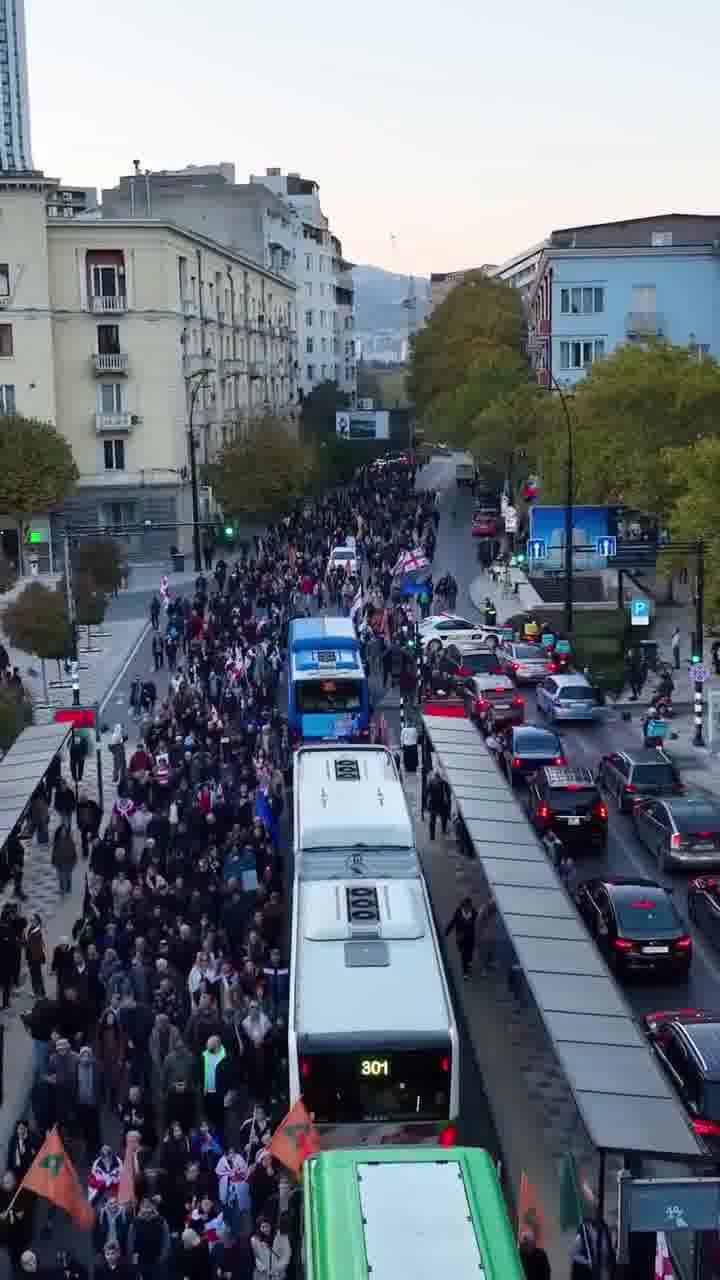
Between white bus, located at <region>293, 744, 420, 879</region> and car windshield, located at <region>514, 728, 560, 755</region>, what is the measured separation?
869cm

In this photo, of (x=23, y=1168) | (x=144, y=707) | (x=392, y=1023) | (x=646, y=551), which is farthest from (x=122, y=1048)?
(x=646, y=551)

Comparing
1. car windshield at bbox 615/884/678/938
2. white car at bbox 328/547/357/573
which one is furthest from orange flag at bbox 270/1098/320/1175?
white car at bbox 328/547/357/573

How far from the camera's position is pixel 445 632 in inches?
1903

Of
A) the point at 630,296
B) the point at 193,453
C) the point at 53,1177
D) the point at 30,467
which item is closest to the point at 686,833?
the point at 53,1177

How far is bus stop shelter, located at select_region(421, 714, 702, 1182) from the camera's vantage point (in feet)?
41.4

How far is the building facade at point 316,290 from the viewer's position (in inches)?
4931

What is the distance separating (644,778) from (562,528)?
26061 mm

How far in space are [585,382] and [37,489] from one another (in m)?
21.6

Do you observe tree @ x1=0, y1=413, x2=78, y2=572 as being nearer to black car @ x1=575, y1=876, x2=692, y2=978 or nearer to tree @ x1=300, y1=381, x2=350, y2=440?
tree @ x1=300, y1=381, x2=350, y2=440

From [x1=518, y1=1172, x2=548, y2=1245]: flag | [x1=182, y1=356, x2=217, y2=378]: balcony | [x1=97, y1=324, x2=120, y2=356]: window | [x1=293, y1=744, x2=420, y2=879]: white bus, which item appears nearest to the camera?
[x1=518, y1=1172, x2=548, y2=1245]: flag

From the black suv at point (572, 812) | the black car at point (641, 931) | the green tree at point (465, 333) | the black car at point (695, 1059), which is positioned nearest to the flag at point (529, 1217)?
the black car at point (695, 1059)

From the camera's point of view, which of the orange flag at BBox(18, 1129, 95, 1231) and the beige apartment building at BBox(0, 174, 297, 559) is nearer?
the orange flag at BBox(18, 1129, 95, 1231)

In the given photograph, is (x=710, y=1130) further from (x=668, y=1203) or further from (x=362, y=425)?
(x=362, y=425)

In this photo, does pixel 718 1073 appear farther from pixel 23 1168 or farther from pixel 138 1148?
pixel 23 1168
